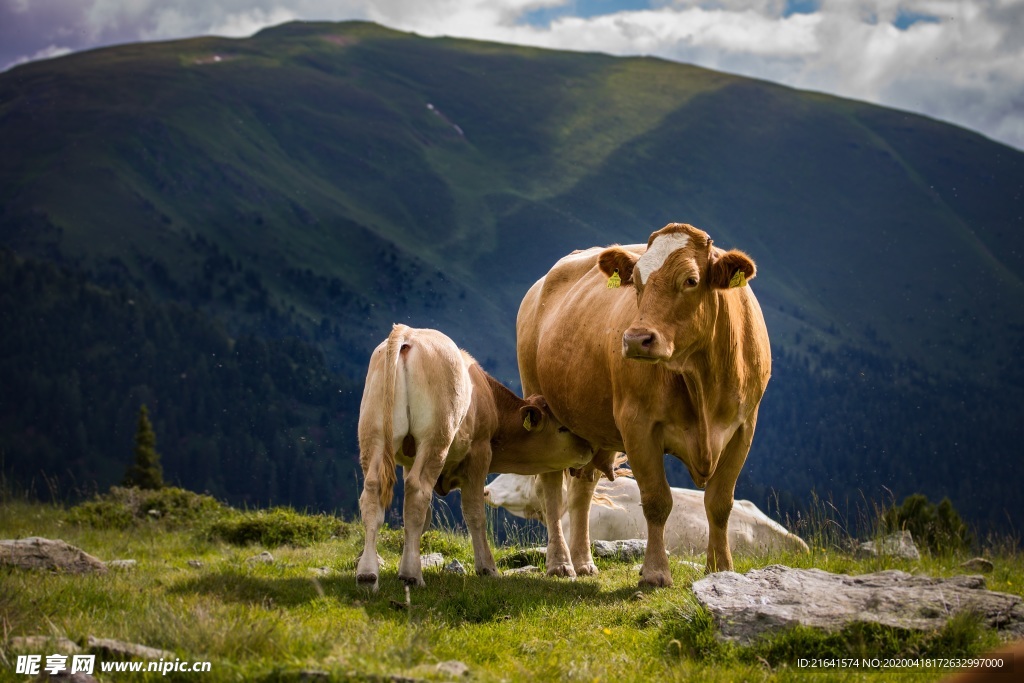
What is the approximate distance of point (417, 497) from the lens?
395 inches

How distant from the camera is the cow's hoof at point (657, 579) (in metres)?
9.90

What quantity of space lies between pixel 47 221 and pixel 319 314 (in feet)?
95.2

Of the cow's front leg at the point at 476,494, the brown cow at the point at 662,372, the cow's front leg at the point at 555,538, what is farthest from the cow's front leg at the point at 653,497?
the cow's front leg at the point at 476,494

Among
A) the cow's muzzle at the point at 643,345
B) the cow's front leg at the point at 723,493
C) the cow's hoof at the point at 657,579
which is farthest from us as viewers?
the cow's front leg at the point at 723,493

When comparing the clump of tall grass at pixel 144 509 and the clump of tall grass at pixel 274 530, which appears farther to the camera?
the clump of tall grass at pixel 144 509

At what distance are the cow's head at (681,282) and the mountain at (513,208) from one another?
198ft

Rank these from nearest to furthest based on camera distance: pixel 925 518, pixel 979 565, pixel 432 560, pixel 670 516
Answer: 1. pixel 979 565
2. pixel 432 560
3. pixel 670 516
4. pixel 925 518

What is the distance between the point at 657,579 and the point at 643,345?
2.49 meters

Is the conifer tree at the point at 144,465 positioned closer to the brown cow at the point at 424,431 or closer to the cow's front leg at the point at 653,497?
the brown cow at the point at 424,431

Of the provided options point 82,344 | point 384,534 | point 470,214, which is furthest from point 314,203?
point 384,534

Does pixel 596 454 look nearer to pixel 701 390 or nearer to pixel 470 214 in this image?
pixel 701 390

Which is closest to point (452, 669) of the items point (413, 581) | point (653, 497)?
point (413, 581)

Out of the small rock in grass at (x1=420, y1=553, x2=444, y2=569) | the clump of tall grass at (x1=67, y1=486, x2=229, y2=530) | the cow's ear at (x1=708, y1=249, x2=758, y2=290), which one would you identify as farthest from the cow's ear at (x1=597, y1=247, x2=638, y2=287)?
the clump of tall grass at (x1=67, y1=486, x2=229, y2=530)

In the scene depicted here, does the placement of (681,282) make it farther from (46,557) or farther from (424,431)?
(46,557)
